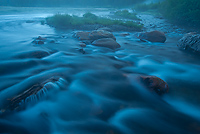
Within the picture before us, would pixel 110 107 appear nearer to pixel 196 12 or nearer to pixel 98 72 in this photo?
pixel 98 72

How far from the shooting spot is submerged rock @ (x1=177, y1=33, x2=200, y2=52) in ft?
16.5

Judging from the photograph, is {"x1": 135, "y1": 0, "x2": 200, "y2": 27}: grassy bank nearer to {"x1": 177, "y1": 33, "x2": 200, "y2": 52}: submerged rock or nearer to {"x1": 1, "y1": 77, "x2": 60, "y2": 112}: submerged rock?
{"x1": 177, "y1": 33, "x2": 200, "y2": 52}: submerged rock

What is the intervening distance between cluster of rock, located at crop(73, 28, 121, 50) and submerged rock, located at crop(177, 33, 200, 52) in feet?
8.93

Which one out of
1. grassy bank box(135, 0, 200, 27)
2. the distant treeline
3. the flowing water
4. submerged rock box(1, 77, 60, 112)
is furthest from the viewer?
the distant treeline

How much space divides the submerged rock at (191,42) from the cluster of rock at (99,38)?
107 inches

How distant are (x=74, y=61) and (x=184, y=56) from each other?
158 inches

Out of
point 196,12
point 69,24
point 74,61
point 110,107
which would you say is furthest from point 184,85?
point 196,12

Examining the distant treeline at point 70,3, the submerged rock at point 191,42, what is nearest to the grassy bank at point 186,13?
the submerged rock at point 191,42

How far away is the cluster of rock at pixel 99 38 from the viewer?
5.82 metres

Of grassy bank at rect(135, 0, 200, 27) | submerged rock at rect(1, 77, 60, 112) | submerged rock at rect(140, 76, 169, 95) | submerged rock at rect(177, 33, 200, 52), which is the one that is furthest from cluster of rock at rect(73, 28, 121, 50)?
grassy bank at rect(135, 0, 200, 27)

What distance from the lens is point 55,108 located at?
86.4 inches

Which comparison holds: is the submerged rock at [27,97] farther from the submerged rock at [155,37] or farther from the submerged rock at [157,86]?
the submerged rock at [155,37]

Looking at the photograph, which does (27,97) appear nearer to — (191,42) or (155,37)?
(191,42)

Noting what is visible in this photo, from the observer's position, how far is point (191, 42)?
528 cm
